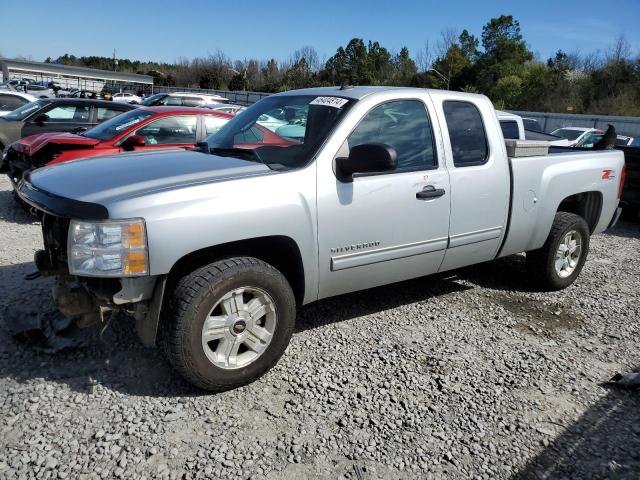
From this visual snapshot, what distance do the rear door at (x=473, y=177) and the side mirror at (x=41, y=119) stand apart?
852cm

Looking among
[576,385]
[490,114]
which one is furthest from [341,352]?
[490,114]

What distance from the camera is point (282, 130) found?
13.0 feet

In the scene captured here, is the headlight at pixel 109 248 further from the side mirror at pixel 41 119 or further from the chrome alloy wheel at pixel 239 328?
the side mirror at pixel 41 119

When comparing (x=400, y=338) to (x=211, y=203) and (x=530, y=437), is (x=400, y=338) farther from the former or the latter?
(x=211, y=203)

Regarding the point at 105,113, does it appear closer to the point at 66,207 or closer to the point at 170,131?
the point at 170,131

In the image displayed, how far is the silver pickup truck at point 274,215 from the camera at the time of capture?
2.82 meters

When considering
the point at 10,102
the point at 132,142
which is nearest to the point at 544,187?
the point at 132,142

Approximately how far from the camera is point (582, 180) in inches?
202

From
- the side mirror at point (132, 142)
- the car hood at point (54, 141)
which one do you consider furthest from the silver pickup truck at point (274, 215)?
the car hood at point (54, 141)

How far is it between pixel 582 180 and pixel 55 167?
4.68 metres

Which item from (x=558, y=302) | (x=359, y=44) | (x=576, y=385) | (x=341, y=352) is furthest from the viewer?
(x=359, y=44)

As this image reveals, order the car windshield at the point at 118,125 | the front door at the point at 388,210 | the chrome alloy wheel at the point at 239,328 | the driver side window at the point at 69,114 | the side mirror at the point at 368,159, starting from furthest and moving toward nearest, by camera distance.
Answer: the driver side window at the point at 69,114 < the car windshield at the point at 118,125 < the front door at the point at 388,210 < the side mirror at the point at 368,159 < the chrome alloy wheel at the point at 239,328

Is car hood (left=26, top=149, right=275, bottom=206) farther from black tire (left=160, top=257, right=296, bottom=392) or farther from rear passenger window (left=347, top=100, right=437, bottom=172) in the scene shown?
rear passenger window (left=347, top=100, right=437, bottom=172)

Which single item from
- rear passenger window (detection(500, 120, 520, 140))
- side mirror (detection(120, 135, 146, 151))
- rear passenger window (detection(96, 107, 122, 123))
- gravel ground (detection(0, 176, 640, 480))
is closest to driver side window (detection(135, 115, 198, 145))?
side mirror (detection(120, 135, 146, 151))
